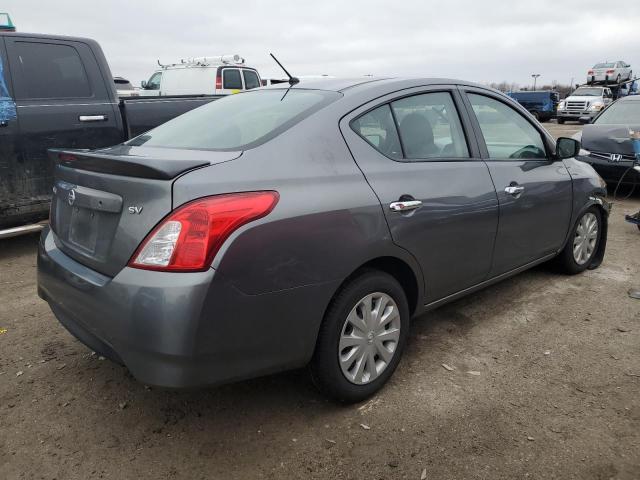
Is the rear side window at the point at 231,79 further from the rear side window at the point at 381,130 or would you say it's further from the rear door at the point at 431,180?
the rear side window at the point at 381,130

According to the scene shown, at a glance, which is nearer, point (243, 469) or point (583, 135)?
point (243, 469)

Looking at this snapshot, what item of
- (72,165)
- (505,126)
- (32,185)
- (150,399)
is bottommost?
(150,399)

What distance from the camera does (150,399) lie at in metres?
2.72

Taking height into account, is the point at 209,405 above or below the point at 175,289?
below

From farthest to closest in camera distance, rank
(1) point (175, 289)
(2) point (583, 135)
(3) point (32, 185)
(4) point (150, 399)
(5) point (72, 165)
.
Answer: (2) point (583, 135), (3) point (32, 185), (4) point (150, 399), (5) point (72, 165), (1) point (175, 289)

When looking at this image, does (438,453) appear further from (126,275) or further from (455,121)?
(455,121)

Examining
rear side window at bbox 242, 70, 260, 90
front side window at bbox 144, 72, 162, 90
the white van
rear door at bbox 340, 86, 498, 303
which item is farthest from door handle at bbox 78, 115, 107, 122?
front side window at bbox 144, 72, 162, 90

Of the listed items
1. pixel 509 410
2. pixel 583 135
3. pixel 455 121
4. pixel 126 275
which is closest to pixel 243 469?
pixel 126 275

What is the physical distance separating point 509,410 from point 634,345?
50.0 inches

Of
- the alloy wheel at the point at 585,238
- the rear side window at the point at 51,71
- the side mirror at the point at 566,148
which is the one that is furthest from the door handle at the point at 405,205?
the rear side window at the point at 51,71

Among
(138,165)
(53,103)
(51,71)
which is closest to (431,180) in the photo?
(138,165)

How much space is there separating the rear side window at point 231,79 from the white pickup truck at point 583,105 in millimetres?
19945

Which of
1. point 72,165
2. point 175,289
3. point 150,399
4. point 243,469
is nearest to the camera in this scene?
point 175,289

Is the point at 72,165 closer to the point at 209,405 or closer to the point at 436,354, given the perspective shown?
the point at 209,405
